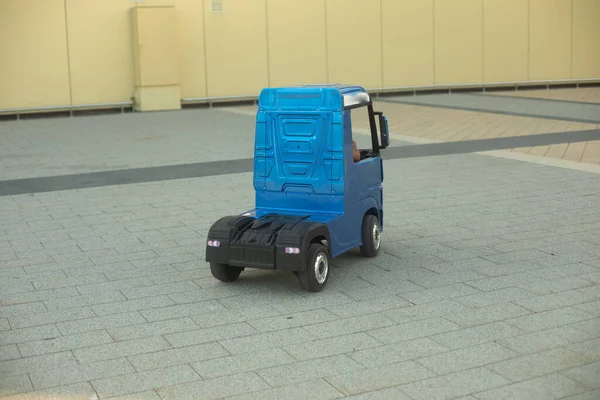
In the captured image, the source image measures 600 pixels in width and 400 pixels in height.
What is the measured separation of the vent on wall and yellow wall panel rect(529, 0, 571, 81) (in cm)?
904

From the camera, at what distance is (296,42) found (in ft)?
73.7

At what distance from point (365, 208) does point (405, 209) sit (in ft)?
7.53

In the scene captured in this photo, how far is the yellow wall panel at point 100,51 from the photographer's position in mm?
20156

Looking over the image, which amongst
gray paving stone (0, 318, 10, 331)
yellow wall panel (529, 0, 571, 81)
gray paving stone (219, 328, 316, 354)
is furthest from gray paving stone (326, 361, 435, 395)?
yellow wall panel (529, 0, 571, 81)

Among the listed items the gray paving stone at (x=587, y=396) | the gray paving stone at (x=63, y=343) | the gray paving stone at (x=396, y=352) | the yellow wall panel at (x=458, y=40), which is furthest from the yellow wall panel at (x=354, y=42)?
the gray paving stone at (x=587, y=396)

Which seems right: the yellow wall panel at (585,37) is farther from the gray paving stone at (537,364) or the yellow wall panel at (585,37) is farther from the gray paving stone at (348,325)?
the gray paving stone at (537,364)

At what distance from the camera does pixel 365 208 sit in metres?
7.64

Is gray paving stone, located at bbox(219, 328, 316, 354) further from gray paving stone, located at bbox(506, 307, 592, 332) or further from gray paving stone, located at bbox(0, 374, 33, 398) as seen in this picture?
gray paving stone, located at bbox(506, 307, 592, 332)

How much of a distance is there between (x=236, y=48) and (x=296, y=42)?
1602mm

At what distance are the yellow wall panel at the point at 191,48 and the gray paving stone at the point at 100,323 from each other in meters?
15.5

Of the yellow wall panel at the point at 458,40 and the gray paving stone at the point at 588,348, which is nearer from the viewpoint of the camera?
the gray paving stone at the point at 588,348

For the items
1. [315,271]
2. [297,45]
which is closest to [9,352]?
[315,271]

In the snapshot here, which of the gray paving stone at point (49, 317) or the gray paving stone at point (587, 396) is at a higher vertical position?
the gray paving stone at point (49, 317)

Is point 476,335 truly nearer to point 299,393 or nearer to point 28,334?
point 299,393
